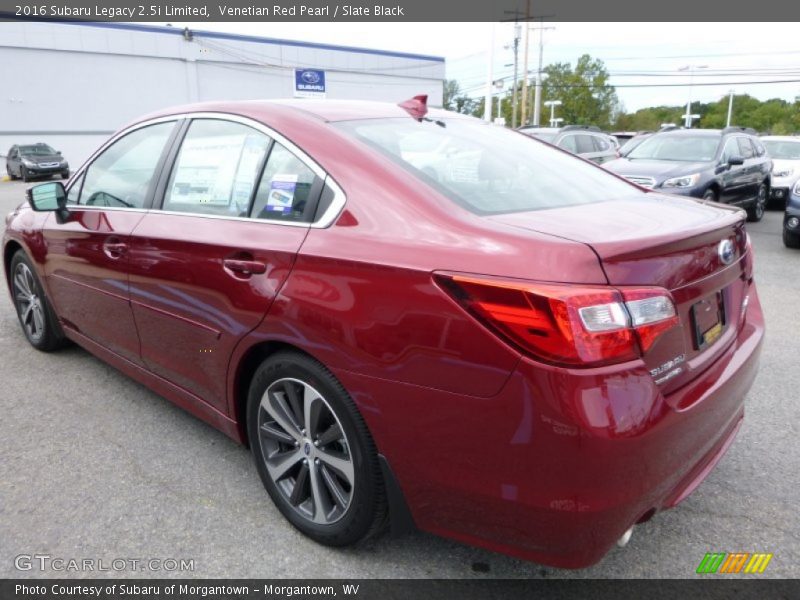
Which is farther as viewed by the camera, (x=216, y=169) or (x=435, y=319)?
(x=216, y=169)

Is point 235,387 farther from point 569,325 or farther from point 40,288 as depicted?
point 40,288

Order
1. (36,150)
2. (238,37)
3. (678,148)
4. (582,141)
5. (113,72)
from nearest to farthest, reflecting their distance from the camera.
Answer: (678,148) → (582,141) → (36,150) → (113,72) → (238,37)

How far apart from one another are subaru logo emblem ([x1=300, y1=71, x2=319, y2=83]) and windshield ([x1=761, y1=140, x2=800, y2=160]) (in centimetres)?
1512

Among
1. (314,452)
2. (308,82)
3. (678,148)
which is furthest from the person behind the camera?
(308,82)

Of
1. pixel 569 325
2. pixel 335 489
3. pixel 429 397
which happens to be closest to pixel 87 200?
pixel 335 489

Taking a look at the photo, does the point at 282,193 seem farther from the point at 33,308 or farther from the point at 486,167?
the point at 33,308

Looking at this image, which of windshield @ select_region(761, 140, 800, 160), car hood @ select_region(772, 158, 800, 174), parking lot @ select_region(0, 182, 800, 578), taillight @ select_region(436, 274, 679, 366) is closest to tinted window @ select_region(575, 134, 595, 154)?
car hood @ select_region(772, 158, 800, 174)

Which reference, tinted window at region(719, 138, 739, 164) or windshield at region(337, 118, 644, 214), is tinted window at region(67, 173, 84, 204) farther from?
tinted window at region(719, 138, 739, 164)

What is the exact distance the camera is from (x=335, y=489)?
7.79 feet

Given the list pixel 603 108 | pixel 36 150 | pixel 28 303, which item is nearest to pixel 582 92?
pixel 603 108

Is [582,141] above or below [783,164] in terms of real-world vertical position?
above

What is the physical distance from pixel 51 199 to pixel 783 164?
1498cm

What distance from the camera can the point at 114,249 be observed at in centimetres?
323

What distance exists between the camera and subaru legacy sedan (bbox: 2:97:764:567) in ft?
5.74
